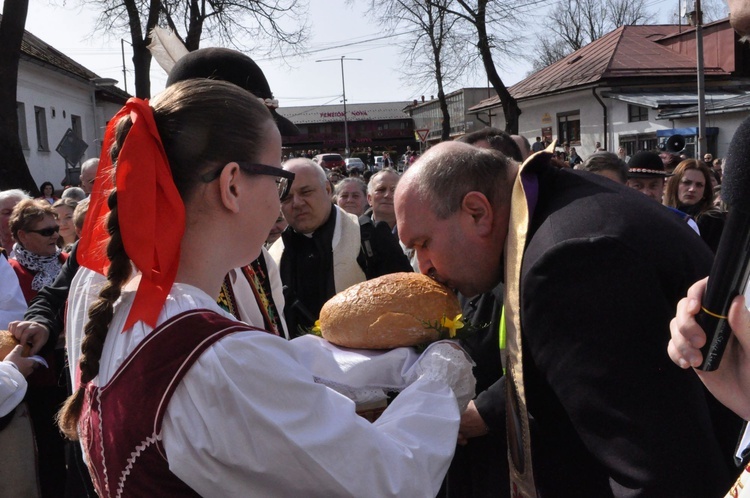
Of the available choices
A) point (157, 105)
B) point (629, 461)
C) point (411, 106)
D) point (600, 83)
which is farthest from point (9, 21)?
point (411, 106)

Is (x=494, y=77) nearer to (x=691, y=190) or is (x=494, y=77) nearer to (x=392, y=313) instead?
(x=691, y=190)

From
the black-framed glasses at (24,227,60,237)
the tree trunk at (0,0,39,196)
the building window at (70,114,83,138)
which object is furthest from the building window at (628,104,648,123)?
the black-framed glasses at (24,227,60,237)

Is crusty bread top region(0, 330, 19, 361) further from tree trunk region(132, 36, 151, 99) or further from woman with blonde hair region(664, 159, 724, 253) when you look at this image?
tree trunk region(132, 36, 151, 99)

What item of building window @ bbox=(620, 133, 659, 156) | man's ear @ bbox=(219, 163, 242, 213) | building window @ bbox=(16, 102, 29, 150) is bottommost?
man's ear @ bbox=(219, 163, 242, 213)

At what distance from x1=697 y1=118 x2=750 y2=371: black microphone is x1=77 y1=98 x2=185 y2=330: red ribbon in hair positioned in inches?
42.0

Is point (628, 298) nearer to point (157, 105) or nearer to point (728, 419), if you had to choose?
point (728, 419)

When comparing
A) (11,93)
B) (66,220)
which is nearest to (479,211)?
(66,220)

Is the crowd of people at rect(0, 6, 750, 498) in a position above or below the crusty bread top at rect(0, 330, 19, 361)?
above

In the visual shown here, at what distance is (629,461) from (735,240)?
28.4 inches

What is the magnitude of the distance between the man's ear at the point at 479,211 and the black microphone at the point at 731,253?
3.49ft

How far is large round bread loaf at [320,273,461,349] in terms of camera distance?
2.27m

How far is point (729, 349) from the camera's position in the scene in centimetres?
126

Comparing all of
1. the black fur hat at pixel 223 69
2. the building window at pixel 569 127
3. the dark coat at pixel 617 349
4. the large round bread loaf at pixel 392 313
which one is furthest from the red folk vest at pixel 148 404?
the building window at pixel 569 127

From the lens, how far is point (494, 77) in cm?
2486
